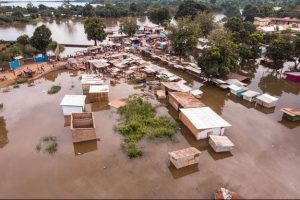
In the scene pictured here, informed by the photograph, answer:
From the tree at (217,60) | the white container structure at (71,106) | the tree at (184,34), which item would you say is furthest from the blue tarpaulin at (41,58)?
the tree at (217,60)

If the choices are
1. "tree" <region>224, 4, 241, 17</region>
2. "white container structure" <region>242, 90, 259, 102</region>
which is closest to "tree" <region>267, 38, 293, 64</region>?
"white container structure" <region>242, 90, 259, 102</region>

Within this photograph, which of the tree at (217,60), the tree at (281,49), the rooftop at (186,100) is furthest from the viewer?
the tree at (281,49)

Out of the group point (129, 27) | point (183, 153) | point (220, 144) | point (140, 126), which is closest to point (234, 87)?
point (220, 144)

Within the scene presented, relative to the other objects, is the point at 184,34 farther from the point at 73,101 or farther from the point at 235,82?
the point at 73,101

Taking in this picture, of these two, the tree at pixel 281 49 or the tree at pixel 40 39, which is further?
the tree at pixel 40 39

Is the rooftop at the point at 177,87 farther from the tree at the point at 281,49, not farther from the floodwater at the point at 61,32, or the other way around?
the floodwater at the point at 61,32

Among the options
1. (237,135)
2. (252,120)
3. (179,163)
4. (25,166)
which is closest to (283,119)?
(252,120)

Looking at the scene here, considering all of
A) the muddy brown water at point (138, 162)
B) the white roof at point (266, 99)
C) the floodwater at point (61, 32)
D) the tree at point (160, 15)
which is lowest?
the muddy brown water at point (138, 162)

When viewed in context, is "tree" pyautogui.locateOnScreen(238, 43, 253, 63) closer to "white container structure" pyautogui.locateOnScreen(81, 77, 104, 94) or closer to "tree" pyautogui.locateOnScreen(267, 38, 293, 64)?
"tree" pyautogui.locateOnScreen(267, 38, 293, 64)
